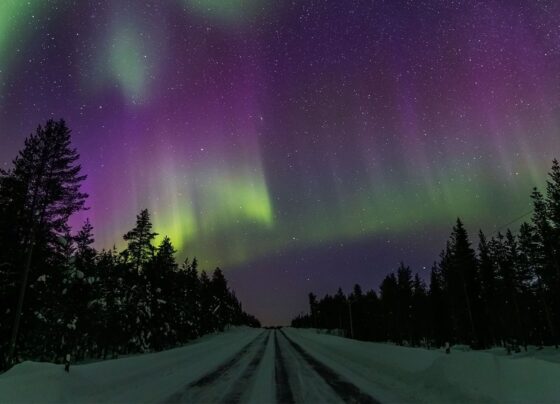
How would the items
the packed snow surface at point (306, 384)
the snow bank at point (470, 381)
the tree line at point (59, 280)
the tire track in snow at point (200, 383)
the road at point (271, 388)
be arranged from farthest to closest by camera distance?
the tree line at point (59, 280) < the tire track in snow at point (200, 383) < the road at point (271, 388) < the packed snow surface at point (306, 384) < the snow bank at point (470, 381)

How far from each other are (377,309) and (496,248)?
4326cm

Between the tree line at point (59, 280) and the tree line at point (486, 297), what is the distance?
36400 millimetres

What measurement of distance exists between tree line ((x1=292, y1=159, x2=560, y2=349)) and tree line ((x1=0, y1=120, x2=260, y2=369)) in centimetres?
3640

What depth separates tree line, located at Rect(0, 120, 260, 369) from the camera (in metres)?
28.1

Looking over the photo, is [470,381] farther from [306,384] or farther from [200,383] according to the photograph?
[200,383]

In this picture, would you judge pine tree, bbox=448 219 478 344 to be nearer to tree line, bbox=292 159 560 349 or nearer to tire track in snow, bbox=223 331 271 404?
tree line, bbox=292 159 560 349

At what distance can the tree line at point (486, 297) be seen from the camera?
5156 centimetres

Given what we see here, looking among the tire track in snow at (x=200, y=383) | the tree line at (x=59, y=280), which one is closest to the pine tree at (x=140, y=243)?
the tree line at (x=59, y=280)

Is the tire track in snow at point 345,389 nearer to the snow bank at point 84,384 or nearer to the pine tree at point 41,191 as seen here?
the snow bank at point 84,384

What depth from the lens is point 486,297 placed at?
6512cm

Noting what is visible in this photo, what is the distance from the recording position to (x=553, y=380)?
813cm

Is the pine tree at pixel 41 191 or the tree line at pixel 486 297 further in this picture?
the tree line at pixel 486 297

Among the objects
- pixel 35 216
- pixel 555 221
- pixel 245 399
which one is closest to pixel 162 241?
pixel 35 216

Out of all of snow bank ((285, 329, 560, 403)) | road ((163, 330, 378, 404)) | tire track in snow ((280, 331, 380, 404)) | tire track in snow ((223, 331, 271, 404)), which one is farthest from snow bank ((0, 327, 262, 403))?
snow bank ((285, 329, 560, 403))
